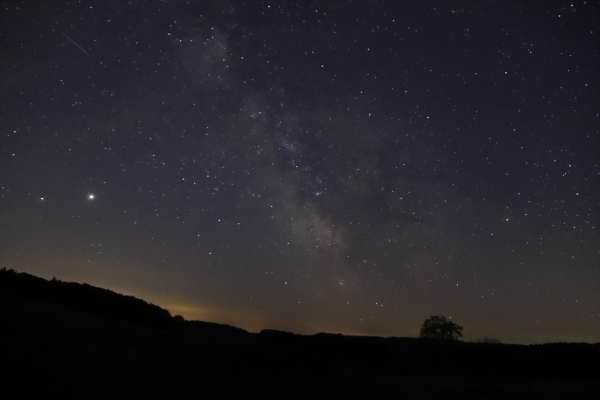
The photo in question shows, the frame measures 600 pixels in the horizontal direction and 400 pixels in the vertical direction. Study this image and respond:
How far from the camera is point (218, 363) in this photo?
1431 centimetres

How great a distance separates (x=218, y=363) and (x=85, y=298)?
32.1 ft

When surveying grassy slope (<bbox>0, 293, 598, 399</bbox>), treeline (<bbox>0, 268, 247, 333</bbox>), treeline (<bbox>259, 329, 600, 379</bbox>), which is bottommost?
grassy slope (<bbox>0, 293, 598, 399</bbox>)

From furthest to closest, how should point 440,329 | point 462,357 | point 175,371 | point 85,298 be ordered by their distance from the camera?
point 440,329 → point 462,357 → point 85,298 → point 175,371

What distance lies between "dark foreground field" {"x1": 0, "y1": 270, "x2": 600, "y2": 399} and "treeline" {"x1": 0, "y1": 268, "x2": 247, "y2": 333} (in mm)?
45

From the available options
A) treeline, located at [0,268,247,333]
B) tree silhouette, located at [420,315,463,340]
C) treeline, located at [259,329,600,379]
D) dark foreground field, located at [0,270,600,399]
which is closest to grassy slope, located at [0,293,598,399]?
dark foreground field, located at [0,270,600,399]

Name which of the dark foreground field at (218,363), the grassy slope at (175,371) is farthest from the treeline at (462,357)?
the grassy slope at (175,371)

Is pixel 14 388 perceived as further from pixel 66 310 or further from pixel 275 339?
pixel 275 339

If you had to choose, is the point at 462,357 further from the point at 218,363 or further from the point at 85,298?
the point at 85,298

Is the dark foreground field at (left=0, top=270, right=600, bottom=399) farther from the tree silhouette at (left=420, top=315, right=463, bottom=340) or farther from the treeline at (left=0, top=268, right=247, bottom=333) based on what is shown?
the tree silhouette at (left=420, top=315, right=463, bottom=340)

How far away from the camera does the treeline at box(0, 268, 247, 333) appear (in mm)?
19688

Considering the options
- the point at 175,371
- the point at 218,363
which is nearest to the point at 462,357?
the point at 218,363

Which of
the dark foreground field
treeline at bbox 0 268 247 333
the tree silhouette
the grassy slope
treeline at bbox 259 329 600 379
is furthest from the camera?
the tree silhouette

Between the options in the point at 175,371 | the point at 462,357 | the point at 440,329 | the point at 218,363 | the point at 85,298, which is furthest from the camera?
the point at 440,329

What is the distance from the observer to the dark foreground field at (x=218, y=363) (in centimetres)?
1127
